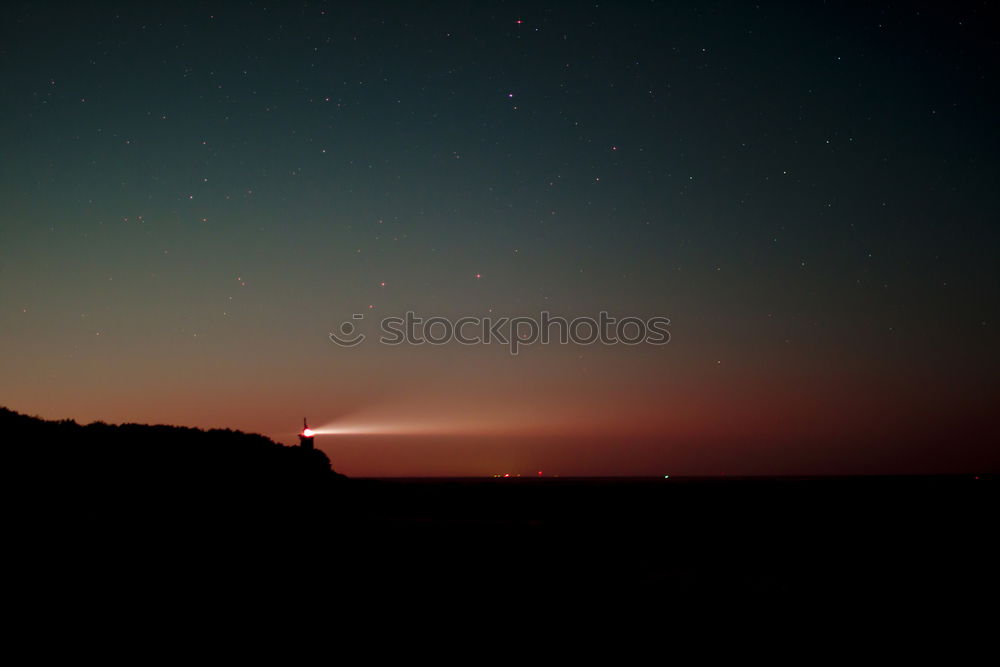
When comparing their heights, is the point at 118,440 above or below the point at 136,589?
above

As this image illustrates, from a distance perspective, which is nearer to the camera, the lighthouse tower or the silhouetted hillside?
the silhouetted hillside

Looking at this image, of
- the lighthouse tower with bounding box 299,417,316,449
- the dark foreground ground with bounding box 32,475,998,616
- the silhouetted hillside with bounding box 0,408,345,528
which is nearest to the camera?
the dark foreground ground with bounding box 32,475,998,616

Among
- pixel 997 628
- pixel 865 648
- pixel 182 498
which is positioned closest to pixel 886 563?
pixel 997 628

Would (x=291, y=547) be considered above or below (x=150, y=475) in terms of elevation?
below

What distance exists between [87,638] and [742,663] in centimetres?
809

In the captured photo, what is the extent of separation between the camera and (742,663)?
9.12 meters

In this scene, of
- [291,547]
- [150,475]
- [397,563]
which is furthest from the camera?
[150,475]

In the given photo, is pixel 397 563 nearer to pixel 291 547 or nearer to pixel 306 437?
pixel 291 547

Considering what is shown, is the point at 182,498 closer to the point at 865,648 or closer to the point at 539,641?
the point at 539,641

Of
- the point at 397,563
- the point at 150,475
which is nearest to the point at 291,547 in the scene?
the point at 397,563

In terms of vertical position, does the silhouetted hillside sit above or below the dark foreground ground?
above

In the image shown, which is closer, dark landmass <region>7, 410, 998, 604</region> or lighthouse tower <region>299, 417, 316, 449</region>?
dark landmass <region>7, 410, 998, 604</region>

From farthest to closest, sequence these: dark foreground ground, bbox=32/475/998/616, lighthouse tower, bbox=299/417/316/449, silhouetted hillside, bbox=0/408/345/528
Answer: lighthouse tower, bbox=299/417/316/449 < silhouetted hillside, bbox=0/408/345/528 < dark foreground ground, bbox=32/475/998/616

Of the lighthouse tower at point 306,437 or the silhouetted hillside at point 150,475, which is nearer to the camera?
the silhouetted hillside at point 150,475
